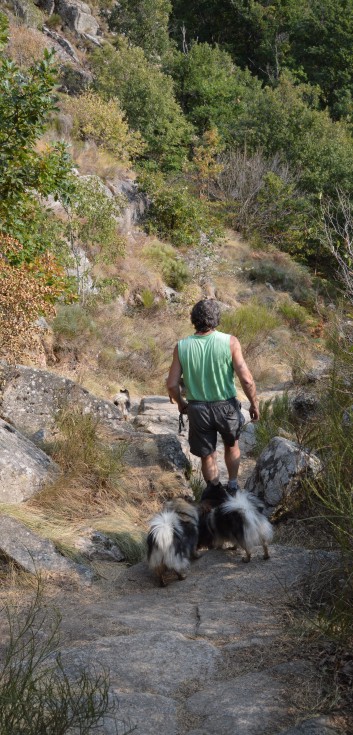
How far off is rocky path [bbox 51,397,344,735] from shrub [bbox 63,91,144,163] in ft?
56.2

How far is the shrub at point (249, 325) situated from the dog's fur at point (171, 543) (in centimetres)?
1005

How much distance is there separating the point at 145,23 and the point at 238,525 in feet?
98.3

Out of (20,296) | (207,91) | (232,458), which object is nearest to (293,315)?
(20,296)

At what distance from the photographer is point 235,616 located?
4.07 m

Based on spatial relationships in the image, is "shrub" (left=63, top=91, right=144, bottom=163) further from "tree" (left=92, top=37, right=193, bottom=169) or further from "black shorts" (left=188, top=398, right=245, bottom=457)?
"black shorts" (left=188, top=398, right=245, bottom=457)

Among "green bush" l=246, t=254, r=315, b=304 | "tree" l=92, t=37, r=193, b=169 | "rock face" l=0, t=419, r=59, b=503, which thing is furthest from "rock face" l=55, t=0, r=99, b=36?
"rock face" l=0, t=419, r=59, b=503

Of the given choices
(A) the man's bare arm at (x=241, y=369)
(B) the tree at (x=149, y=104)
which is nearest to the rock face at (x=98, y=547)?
(A) the man's bare arm at (x=241, y=369)

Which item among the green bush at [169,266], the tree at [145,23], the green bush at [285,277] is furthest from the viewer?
the tree at [145,23]

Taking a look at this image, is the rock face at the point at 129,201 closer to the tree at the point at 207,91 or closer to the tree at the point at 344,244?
the tree at the point at 207,91

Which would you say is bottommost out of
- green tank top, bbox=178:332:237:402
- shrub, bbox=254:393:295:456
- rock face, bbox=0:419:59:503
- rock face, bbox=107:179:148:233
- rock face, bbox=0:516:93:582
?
rock face, bbox=107:179:148:233

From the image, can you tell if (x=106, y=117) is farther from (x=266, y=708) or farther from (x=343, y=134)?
(x=266, y=708)

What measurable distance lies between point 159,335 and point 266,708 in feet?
38.7

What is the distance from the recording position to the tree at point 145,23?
3009cm

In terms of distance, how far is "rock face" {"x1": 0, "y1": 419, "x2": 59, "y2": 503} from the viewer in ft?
19.5
